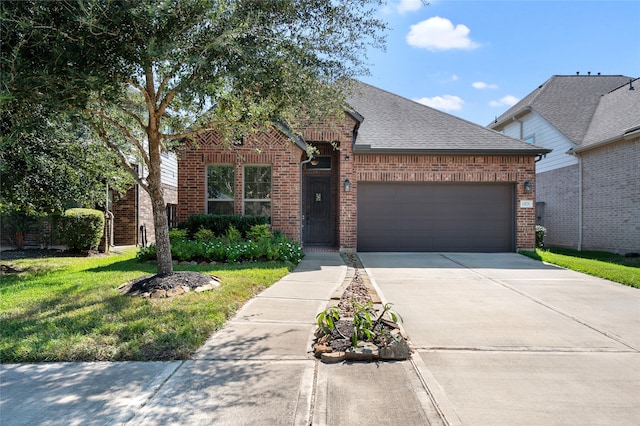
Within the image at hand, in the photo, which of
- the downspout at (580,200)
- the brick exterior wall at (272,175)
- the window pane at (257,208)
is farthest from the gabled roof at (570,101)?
the window pane at (257,208)

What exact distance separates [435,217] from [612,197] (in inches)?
240

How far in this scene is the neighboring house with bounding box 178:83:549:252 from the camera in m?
11.1

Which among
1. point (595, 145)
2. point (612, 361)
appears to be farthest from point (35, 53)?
point (595, 145)

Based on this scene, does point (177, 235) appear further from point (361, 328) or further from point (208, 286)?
point (361, 328)

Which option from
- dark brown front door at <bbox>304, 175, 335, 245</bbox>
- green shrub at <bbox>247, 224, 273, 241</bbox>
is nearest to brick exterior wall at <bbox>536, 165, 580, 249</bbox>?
dark brown front door at <bbox>304, 175, 335, 245</bbox>

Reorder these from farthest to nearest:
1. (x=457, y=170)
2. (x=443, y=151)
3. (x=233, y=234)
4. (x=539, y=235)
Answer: (x=539, y=235), (x=457, y=170), (x=443, y=151), (x=233, y=234)

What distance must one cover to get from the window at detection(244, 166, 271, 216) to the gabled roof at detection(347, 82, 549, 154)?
2.78 meters

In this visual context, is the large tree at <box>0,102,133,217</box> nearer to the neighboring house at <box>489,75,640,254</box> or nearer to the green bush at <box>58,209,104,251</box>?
the green bush at <box>58,209,104,251</box>

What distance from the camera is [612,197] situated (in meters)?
12.7

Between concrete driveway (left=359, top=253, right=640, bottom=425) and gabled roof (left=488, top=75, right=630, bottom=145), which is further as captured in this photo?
gabled roof (left=488, top=75, right=630, bottom=145)

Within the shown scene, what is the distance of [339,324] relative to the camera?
431 centimetres

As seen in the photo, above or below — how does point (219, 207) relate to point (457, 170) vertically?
below

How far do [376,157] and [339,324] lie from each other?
7.96 metres

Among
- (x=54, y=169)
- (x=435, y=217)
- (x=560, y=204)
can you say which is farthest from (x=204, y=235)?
(x=560, y=204)
